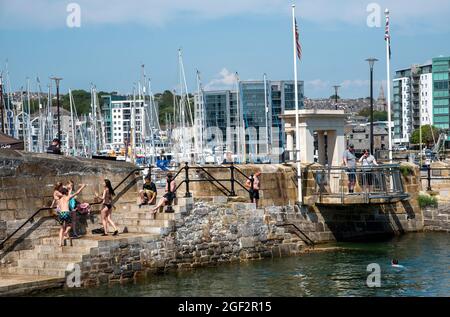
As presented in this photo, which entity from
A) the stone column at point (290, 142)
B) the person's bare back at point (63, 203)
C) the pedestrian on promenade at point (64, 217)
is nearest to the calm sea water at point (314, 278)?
the pedestrian on promenade at point (64, 217)

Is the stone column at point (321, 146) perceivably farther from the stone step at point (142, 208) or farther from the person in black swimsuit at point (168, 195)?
the stone step at point (142, 208)

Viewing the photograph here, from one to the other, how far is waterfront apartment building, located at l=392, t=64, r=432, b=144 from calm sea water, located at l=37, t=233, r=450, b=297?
125989 mm

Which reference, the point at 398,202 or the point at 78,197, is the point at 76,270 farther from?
the point at 398,202

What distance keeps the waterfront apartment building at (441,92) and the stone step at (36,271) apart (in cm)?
13590

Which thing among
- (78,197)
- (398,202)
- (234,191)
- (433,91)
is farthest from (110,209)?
(433,91)

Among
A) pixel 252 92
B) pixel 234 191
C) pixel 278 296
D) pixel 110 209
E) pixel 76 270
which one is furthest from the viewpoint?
pixel 252 92

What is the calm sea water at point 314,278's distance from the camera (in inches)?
876

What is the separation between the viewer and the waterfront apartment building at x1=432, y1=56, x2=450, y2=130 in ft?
504

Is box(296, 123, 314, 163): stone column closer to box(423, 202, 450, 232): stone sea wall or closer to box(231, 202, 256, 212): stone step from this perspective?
box(231, 202, 256, 212): stone step

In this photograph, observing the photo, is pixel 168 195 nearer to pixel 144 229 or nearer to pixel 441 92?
pixel 144 229

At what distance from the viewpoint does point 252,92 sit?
141 meters
